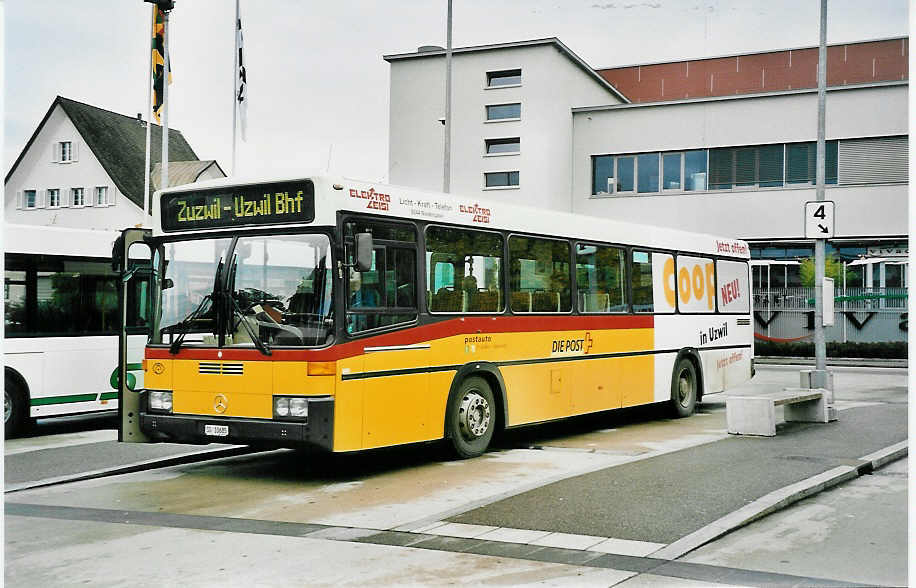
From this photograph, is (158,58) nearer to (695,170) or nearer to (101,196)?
(101,196)

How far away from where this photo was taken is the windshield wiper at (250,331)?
1022cm

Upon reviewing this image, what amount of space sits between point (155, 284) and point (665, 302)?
26.9 feet

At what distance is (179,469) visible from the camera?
11.7m

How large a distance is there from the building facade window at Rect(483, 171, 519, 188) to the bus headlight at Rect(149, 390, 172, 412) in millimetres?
39776

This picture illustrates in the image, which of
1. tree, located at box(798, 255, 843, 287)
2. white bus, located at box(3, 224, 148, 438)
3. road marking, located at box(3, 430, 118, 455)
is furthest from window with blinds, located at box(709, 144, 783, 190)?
road marking, located at box(3, 430, 118, 455)

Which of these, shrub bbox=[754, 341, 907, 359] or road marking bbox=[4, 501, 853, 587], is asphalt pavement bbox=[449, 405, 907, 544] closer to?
road marking bbox=[4, 501, 853, 587]

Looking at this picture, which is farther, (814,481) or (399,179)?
(399,179)

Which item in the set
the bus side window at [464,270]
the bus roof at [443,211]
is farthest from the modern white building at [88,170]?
the bus side window at [464,270]

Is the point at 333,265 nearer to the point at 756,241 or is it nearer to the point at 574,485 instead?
the point at 574,485

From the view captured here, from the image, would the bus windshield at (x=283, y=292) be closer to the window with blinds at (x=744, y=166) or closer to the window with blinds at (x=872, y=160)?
the window with blinds at (x=872, y=160)

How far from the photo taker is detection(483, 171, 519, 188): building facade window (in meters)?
50.3

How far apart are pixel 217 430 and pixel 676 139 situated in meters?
35.1

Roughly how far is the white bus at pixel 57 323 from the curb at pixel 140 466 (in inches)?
125

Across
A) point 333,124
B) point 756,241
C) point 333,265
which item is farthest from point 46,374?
point 756,241
